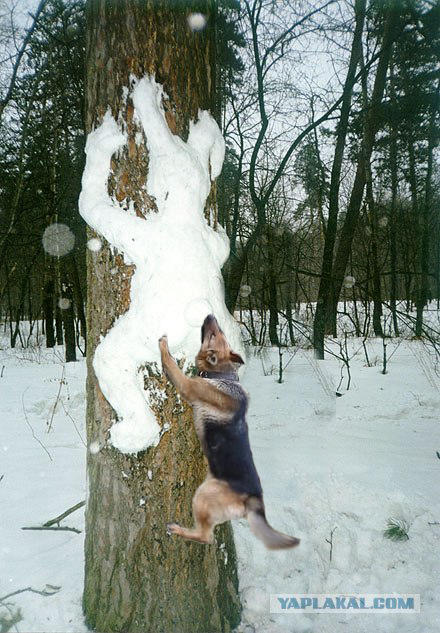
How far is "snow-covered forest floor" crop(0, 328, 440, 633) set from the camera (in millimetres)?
2477

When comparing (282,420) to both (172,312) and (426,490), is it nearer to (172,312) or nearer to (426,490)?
(426,490)

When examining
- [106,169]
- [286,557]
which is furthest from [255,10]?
[286,557]

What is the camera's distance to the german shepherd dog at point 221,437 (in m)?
1.74

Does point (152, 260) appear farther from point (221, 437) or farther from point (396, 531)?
point (396, 531)

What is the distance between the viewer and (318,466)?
4305 mm

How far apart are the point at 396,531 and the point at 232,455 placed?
7.11ft

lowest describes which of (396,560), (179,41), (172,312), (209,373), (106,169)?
(396,560)

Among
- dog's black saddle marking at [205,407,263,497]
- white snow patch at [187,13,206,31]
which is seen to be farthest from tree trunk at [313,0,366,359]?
dog's black saddle marking at [205,407,263,497]

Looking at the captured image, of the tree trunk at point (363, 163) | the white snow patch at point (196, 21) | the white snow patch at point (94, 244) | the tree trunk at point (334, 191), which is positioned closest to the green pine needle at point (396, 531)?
the white snow patch at point (94, 244)

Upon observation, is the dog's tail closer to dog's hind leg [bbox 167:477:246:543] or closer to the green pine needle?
dog's hind leg [bbox 167:477:246:543]

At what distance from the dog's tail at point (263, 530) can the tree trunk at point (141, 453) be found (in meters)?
0.51

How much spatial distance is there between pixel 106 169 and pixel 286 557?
2813 millimetres

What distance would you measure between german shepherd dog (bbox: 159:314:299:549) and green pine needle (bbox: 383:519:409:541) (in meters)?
1.98

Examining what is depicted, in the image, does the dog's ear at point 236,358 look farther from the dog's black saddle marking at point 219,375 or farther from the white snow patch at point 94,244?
the white snow patch at point 94,244
